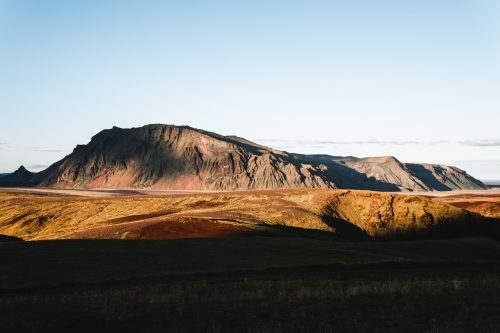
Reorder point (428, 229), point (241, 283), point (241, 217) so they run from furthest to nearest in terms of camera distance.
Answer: point (428, 229)
point (241, 217)
point (241, 283)

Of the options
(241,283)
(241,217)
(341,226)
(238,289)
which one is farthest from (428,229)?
(238,289)

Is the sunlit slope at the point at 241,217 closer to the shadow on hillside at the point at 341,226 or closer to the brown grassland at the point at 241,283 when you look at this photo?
the shadow on hillside at the point at 341,226

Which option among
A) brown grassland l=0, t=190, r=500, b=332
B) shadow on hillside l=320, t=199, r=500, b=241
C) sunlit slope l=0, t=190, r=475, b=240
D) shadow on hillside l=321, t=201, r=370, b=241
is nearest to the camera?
brown grassland l=0, t=190, r=500, b=332

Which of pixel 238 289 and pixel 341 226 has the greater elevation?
pixel 238 289

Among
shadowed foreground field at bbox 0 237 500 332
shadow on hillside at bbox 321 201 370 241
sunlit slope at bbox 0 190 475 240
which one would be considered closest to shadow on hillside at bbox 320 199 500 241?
shadow on hillside at bbox 321 201 370 241

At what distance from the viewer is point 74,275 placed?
41.2 m

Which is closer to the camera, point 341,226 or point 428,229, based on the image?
point 341,226

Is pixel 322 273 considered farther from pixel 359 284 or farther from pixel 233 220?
pixel 233 220

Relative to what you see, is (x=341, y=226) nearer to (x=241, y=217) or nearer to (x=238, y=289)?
(x=241, y=217)

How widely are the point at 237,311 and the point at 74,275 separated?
19.0m

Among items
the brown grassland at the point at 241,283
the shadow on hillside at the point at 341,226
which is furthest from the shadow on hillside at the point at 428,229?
the brown grassland at the point at 241,283

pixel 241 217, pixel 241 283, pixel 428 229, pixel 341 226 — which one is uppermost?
pixel 241 217

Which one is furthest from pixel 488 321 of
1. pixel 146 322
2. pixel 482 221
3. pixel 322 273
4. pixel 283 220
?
pixel 482 221

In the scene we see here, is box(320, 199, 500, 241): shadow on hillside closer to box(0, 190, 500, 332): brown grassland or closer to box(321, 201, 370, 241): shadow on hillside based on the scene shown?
→ box(321, 201, 370, 241): shadow on hillside
